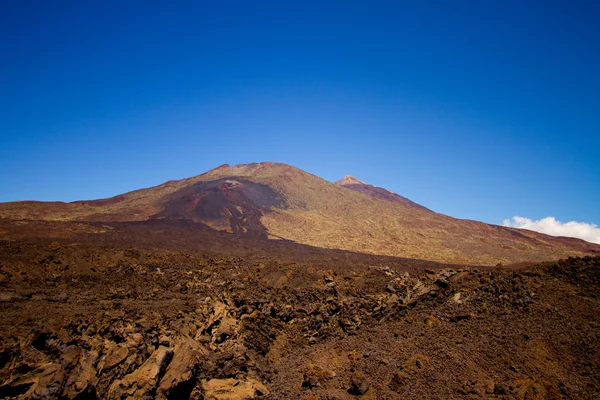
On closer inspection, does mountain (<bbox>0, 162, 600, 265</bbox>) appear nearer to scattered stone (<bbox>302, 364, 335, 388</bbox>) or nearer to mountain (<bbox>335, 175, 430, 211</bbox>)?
mountain (<bbox>335, 175, 430, 211</bbox>)

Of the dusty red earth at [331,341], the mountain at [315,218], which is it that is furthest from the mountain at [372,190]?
the dusty red earth at [331,341]

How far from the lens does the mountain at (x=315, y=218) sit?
56.2 m

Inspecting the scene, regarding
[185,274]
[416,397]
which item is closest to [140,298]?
[185,274]

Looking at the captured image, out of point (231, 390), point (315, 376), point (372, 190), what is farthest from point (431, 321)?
point (372, 190)

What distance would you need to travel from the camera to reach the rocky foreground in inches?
269

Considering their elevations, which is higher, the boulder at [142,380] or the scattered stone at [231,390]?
the boulder at [142,380]

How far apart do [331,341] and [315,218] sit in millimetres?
59976

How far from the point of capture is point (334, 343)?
10.6 m

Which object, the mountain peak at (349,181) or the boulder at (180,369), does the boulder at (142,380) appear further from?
the mountain peak at (349,181)

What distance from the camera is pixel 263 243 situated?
50.1m

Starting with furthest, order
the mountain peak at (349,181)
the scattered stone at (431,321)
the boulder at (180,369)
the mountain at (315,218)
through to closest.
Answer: the mountain peak at (349,181) < the mountain at (315,218) < the scattered stone at (431,321) < the boulder at (180,369)

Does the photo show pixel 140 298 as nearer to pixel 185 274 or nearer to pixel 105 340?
pixel 185 274

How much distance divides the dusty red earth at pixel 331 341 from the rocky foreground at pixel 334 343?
0.10 ft

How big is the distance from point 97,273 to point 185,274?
5.53 m
